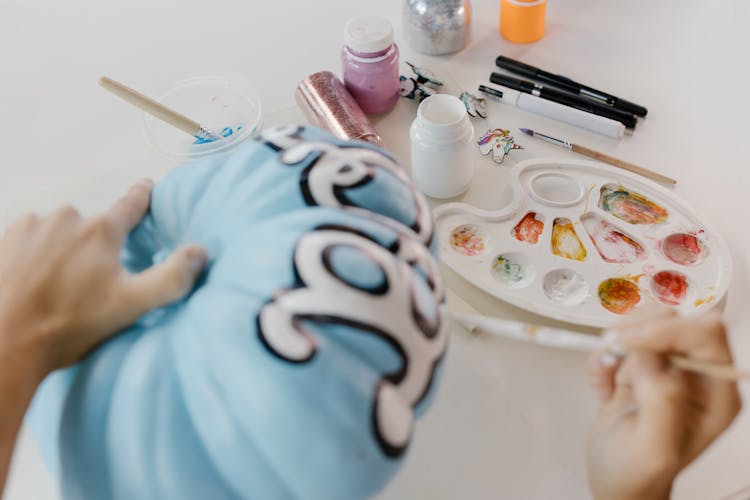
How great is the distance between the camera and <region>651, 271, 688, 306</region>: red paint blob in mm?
857

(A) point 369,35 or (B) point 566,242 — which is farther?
(A) point 369,35

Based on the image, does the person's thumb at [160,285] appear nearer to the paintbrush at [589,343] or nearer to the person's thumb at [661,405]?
the paintbrush at [589,343]

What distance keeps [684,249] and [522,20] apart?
49cm

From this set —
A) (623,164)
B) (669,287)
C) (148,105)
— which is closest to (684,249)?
(669,287)

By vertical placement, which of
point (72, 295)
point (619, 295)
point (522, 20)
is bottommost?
point (619, 295)

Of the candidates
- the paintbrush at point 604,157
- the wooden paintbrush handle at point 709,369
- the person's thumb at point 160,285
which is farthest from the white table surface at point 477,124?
the person's thumb at point 160,285

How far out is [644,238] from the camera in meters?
0.91

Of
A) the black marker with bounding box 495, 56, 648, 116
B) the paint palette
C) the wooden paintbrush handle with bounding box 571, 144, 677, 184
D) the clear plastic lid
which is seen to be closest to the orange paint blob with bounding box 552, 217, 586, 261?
the paint palette

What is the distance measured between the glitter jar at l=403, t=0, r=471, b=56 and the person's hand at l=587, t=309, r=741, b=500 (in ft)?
2.30

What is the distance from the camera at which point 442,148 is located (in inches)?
37.5

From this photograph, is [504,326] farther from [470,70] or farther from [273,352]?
[470,70]

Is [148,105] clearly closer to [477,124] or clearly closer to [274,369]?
[477,124]

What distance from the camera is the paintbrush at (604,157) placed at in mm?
986

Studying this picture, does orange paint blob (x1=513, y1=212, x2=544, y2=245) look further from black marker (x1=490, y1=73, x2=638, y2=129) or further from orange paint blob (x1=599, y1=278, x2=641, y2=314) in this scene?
black marker (x1=490, y1=73, x2=638, y2=129)
